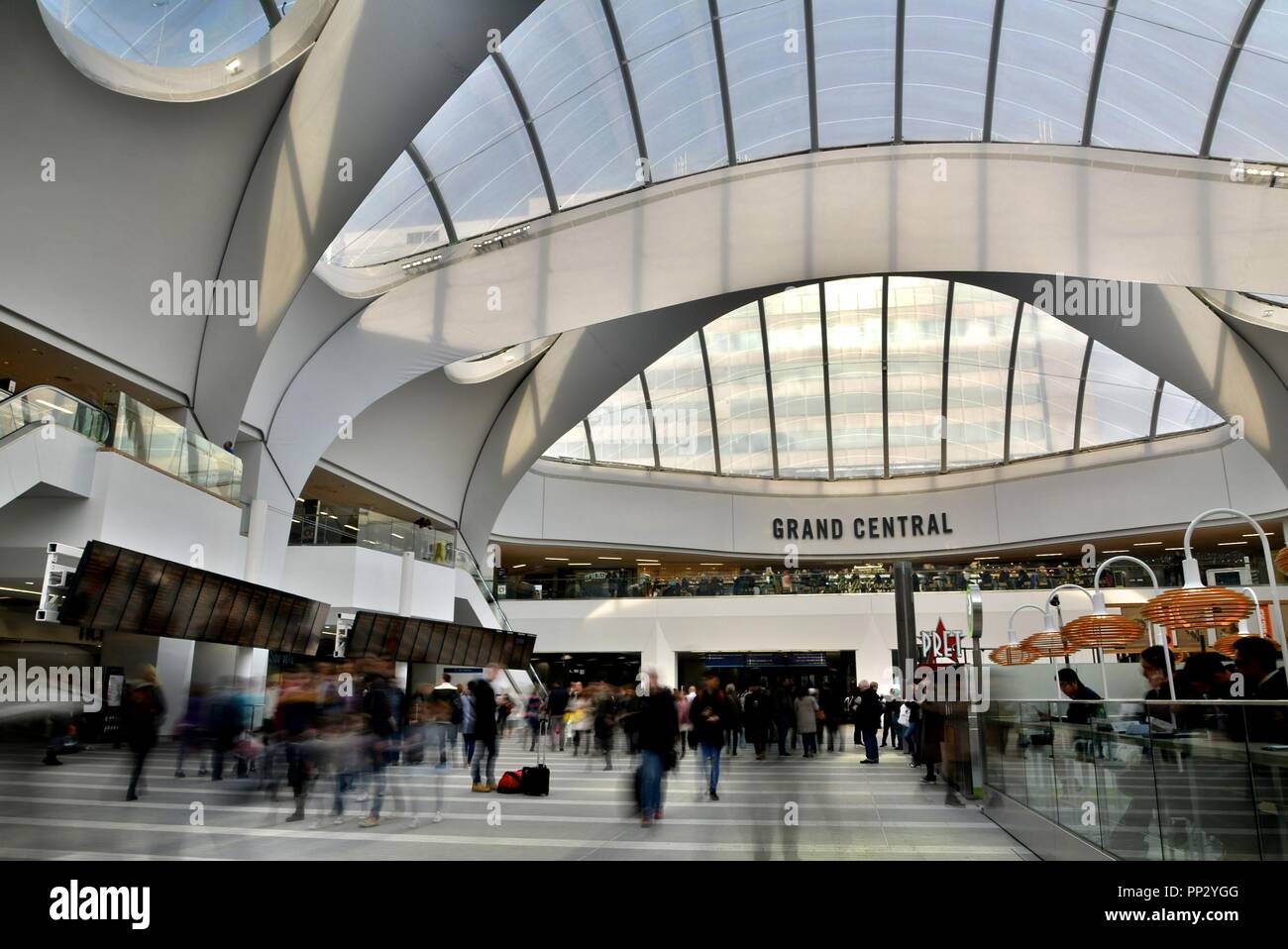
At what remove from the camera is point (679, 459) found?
36.6 metres

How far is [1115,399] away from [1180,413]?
2.06 metres

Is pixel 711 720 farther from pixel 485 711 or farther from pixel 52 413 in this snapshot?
pixel 52 413

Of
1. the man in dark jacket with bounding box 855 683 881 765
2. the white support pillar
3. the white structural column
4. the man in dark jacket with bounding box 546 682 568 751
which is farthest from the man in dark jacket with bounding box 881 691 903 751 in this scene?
the white structural column

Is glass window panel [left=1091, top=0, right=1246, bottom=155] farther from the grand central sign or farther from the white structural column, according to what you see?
the grand central sign

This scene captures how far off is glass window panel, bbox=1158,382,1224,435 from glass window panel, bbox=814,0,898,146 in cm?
1670

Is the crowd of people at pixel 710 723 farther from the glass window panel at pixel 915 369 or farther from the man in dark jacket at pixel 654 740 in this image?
the glass window panel at pixel 915 369

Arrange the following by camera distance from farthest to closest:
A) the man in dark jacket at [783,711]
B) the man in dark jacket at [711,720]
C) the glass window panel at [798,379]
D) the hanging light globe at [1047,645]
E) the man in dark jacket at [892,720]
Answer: the glass window panel at [798,379] < the man in dark jacket at [892,720] < the man in dark jacket at [783,711] < the hanging light globe at [1047,645] < the man in dark jacket at [711,720]

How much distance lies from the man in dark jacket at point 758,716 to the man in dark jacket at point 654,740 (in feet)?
25.3

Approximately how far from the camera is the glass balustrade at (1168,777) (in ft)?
14.3

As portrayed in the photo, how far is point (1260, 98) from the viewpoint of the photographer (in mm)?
16328

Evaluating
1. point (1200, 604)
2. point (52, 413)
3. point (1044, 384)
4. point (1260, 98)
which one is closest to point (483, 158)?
point (52, 413)

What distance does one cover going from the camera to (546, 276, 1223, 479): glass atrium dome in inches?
1241

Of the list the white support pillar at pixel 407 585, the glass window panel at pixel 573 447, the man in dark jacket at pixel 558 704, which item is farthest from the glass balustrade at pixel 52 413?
the glass window panel at pixel 573 447
